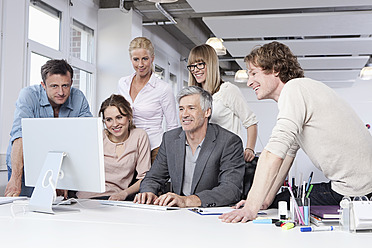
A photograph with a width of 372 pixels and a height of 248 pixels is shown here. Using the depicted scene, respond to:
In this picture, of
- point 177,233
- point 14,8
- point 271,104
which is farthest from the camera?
point 271,104

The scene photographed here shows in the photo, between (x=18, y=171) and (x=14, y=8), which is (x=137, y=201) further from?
(x=14, y=8)

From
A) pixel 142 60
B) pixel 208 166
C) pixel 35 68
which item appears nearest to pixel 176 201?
pixel 208 166

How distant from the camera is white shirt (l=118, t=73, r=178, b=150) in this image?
325 cm

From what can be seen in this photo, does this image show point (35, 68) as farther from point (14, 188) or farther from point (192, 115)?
point (192, 115)

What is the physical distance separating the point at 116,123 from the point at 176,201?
3.35 feet

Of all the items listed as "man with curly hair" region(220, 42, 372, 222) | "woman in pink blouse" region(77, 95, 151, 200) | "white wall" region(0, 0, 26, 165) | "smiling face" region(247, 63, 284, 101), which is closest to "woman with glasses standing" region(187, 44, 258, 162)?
"woman in pink blouse" region(77, 95, 151, 200)

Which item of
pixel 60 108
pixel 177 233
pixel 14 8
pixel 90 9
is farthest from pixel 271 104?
pixel 177 233

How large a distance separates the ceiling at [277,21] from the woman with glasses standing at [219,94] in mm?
2458

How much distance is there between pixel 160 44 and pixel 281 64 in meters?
6.30

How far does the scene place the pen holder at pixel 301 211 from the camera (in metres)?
1.71

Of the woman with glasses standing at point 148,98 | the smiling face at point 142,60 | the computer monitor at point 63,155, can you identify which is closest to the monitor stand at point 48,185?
the computer monitor at point 63,155

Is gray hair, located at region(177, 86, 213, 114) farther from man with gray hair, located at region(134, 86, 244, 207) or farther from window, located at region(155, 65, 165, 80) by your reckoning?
window, located at region(155, 65, 165, 80)

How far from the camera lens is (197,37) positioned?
7.98m

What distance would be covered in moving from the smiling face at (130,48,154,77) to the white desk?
1509 mm
